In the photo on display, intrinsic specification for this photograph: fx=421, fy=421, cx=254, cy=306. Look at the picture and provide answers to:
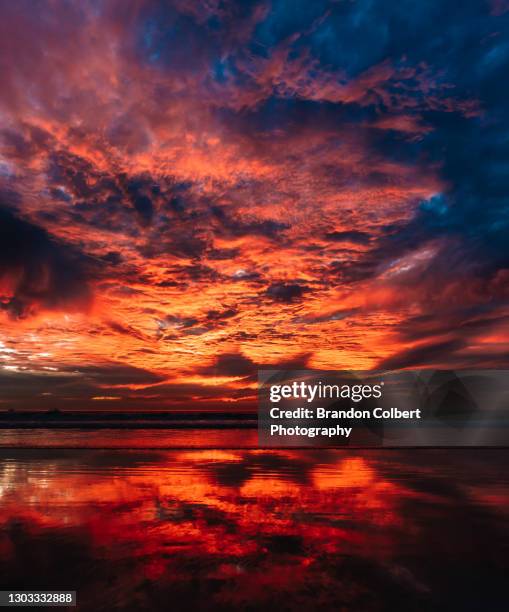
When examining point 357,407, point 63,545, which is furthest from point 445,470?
point 357,407

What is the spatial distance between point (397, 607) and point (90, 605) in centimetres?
332

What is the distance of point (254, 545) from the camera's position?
6.59 meters

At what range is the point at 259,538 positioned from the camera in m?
6.94

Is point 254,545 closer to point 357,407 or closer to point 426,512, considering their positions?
point 426,512

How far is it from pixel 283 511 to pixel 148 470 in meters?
7.01

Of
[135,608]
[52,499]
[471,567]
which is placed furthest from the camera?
[52,499]

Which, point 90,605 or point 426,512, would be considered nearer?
point 90,605

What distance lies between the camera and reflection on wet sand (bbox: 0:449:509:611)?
4.89m

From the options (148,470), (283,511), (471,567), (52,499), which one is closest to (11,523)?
(52,499)

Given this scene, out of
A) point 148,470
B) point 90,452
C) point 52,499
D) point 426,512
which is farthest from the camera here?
point 90,452

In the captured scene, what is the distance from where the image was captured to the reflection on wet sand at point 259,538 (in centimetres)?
489

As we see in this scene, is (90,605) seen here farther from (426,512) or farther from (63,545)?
(426,512)

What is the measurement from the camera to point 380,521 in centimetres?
788

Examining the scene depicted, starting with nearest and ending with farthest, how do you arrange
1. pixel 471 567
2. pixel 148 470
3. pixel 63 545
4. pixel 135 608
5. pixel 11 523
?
pixel 135 608 → pixel 471 567 → pixel 63 545 → pixel 11 523 → pixel 148 470
